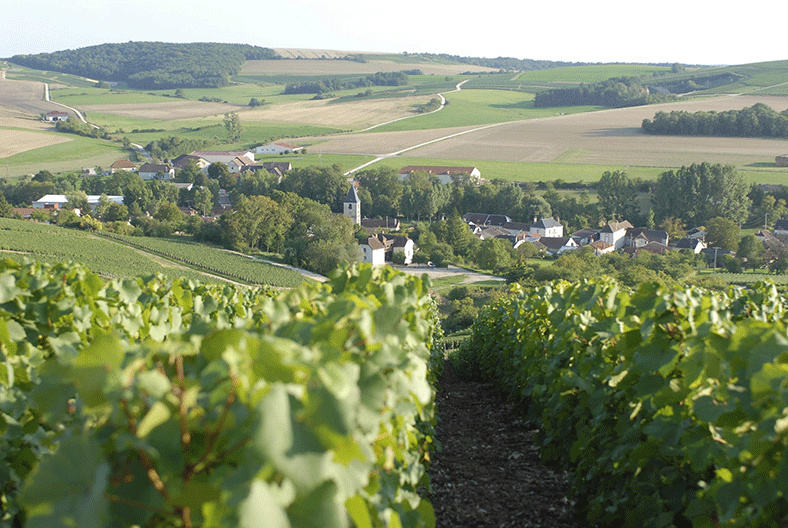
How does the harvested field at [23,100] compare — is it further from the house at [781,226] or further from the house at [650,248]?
the house at [781,226]

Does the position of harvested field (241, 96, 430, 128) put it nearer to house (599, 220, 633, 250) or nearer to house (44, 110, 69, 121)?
house (44, 110, 69, 121)

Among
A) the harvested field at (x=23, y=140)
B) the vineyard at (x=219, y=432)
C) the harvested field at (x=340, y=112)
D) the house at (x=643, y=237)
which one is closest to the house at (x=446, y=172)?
the house at (x=643, y=237)

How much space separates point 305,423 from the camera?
82.5 inches

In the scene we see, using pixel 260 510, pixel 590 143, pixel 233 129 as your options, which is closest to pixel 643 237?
pixel 590 143

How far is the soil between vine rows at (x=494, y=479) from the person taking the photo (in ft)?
19.2

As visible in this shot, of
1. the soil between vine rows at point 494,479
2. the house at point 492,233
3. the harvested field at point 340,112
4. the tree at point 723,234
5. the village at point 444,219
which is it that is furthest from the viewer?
the harvested field at point 340,112

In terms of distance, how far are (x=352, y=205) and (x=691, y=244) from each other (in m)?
40.3

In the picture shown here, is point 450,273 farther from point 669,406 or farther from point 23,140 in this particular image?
point 23,140

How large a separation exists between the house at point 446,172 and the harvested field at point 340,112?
46244 millimetres

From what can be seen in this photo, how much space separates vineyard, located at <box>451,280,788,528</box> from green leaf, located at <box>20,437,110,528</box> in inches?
101

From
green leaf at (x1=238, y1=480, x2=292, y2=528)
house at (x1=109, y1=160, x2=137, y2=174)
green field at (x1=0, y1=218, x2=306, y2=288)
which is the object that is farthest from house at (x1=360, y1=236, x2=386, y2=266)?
green leaf at (x1=238, y1=480, x2=292, y2=528)

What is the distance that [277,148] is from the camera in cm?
13088

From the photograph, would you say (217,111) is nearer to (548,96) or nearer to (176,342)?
(548,96)

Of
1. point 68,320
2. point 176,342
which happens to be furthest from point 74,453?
point 68,320
